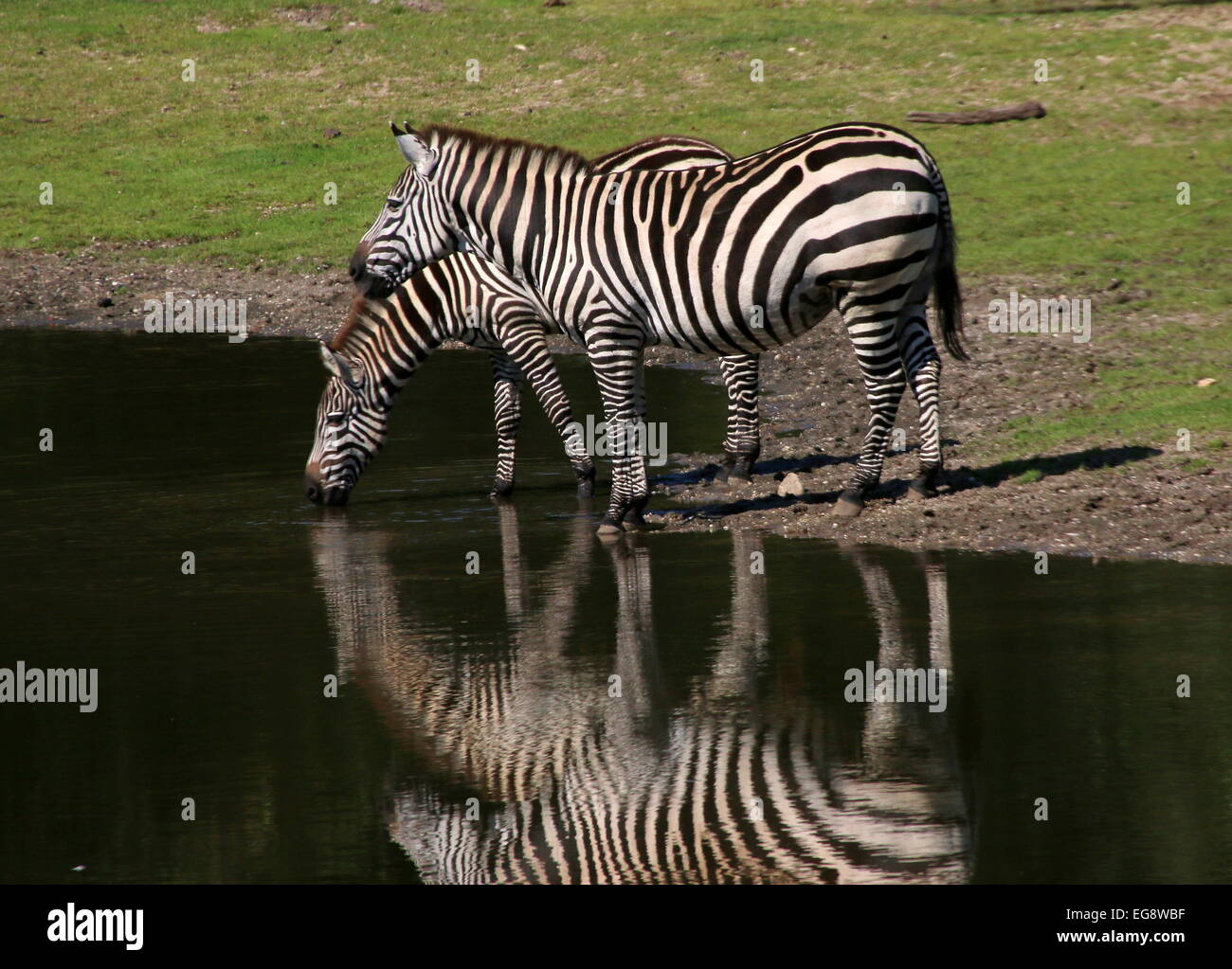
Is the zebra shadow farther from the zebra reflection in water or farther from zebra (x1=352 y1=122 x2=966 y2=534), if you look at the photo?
the zebra reflection in water

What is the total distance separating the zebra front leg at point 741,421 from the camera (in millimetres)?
13273

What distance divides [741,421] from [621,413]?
5.70 feet

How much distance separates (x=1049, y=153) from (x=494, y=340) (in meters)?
15.1

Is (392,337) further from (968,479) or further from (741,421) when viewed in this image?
(968,479)

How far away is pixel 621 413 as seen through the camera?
467 inches

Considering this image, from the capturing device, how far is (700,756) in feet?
24.5

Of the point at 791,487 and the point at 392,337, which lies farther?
the point at 392,337

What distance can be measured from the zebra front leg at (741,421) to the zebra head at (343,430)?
268 centimetres

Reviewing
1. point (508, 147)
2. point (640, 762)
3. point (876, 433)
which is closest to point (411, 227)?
point (508, 147)

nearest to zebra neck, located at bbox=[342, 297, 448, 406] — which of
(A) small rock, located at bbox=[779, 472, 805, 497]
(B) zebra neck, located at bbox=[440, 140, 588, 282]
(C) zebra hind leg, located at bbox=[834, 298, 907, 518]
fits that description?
(B) zebra neck, located at bbox=[440, 140, 588, 282]

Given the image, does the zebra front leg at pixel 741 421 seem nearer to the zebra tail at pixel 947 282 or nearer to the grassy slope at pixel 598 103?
the zebra tail at pixel 947 282
